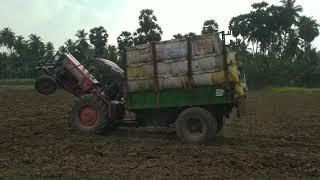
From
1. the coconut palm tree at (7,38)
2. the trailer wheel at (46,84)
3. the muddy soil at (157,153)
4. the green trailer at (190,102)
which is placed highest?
the coconut palm tree at (7,38)

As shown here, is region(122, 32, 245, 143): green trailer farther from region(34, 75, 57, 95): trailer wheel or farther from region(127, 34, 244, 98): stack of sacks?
region(34, 75, 57, 95): trailer wheel

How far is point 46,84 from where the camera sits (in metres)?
13.9

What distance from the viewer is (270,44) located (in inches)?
2707

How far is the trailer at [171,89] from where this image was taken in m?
11.9

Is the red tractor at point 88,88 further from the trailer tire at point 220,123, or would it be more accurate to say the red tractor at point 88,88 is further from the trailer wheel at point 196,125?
the trailer tire at point 220,123

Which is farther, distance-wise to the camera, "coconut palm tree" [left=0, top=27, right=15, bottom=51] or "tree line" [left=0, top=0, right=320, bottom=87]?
"coconut palm tree" [left=0, top=27, right=15, bottom=51]

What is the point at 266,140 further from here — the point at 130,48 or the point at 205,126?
the point at 130,48

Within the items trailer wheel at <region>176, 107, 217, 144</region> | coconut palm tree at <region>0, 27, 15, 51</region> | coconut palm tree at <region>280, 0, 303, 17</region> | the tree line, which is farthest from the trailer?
coconut palm tree at <region>0, 27, 15, 51</region>

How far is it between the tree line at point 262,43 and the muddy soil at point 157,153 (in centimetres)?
4368

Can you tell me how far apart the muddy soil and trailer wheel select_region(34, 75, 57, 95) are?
1.13m

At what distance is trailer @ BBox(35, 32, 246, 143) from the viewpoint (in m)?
11.9

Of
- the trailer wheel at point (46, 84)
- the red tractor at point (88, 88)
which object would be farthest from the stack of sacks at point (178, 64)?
the trailer wheel at point (46, 84)

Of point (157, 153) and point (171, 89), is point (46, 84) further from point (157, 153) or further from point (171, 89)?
point (157, 153)

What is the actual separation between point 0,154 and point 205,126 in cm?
436
